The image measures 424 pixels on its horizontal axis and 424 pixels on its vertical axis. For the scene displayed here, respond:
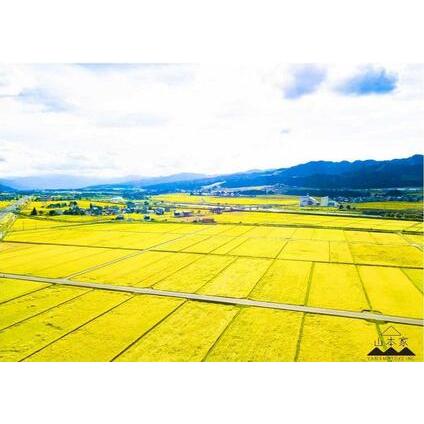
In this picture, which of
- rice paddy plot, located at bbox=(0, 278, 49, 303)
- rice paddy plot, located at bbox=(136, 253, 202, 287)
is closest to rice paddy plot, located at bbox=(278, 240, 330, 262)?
rice paddy plot, located at bbox=(136, 253, 202, 287)

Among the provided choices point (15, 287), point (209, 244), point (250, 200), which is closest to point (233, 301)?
point (15, 287)

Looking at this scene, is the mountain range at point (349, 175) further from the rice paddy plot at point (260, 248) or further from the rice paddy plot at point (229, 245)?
the rice paddy plot at point (229, 245)

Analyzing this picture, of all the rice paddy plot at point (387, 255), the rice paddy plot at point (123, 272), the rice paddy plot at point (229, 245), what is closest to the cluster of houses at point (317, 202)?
the rice paddy plot at point (229, 245)

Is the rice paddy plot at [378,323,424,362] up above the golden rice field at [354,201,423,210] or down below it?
below

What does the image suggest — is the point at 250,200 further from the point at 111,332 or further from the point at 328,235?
the point at 111,332

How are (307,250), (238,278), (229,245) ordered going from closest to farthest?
(238,278) → (307,250) → (229,245)

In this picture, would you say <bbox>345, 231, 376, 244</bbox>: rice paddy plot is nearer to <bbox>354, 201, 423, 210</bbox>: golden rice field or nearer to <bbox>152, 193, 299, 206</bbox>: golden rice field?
<bbox>354, 201, 423, 210</bbox>: golden rice field
